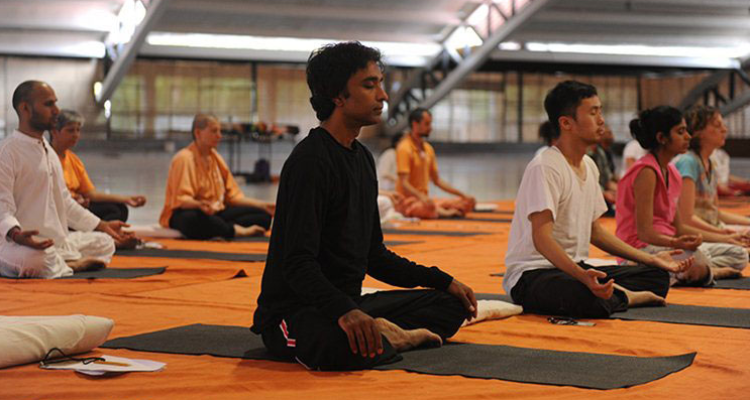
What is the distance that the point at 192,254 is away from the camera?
20.4 feet

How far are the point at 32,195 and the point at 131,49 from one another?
11.4 m

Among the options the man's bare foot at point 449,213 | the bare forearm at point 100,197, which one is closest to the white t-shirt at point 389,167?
the man's bare foot at point 449,213

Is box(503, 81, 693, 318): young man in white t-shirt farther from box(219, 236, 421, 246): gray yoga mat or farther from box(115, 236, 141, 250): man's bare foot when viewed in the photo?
box(115, 236, 141, 250): man's bare foot

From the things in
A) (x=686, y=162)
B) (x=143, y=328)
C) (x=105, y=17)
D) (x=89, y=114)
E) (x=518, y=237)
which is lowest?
(x=143, y=328)

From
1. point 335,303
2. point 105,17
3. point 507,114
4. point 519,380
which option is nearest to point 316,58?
point 335,303

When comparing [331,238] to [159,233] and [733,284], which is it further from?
[159,233]

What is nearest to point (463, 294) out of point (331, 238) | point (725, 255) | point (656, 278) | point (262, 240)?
point (331, 238)

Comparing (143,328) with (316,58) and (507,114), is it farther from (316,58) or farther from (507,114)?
(507,114)

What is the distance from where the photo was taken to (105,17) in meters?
16.3

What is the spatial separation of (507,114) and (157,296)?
20.9 meters

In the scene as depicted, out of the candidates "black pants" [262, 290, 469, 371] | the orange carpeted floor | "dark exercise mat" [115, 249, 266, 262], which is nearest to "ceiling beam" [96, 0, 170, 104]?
"dark exercise mat" [115, 249, 266, 262]

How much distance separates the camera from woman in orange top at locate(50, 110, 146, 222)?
6289mm

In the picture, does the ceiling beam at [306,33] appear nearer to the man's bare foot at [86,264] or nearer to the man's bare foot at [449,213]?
the man's bare foot at [449,213]

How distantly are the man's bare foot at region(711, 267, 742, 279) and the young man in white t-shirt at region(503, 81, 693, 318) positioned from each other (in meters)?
0.96
